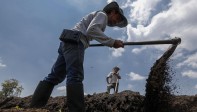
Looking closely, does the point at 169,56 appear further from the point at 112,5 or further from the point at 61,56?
the point at 61,56

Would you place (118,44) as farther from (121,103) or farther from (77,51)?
(121,103)

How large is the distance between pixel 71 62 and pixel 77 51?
0.57 ft

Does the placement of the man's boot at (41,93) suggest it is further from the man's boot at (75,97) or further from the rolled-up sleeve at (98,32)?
the rolled-up sleeve at (98,32)

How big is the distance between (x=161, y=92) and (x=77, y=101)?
2.32 metres

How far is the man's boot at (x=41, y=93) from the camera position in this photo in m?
5.09

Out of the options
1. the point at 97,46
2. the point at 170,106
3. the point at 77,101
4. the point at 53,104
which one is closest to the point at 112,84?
the point at 53,104

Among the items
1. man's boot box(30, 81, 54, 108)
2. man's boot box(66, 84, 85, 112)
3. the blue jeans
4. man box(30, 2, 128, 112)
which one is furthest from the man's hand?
man's boot box(30, 81, 54, 108)

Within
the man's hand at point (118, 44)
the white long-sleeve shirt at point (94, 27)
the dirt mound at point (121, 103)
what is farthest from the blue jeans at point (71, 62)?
the dirt mound at point (121, 103)

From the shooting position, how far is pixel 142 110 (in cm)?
634

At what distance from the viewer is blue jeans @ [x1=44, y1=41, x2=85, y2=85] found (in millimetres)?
4309

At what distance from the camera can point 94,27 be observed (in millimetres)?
4504

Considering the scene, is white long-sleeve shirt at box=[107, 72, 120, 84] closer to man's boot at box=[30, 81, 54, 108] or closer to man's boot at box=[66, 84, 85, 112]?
man's boot at box=[30, 81, 54, 108]

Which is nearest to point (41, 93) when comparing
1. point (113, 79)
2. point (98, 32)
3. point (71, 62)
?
point (71, 62)

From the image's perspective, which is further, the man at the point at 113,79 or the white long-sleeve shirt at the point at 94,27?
the man at the point at 113,79
